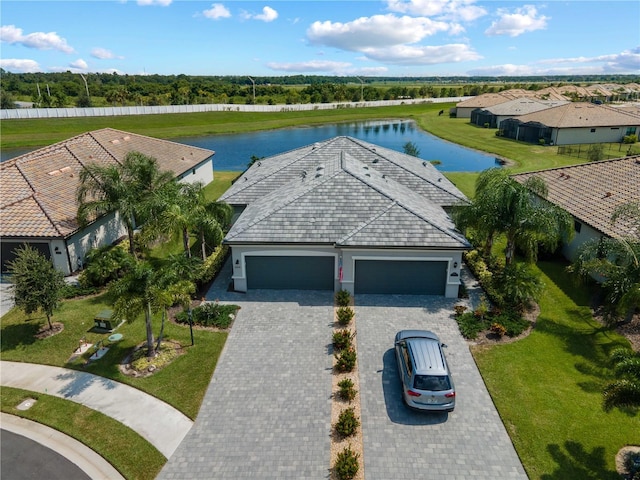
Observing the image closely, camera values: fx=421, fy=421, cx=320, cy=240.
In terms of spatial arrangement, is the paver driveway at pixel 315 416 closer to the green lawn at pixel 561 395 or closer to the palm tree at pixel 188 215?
the green lawn at pixel 561 395

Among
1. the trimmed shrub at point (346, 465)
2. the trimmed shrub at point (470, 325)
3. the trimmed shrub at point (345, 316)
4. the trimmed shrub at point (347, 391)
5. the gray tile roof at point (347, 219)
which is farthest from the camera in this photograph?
the gray tile roof at point (347, 219)

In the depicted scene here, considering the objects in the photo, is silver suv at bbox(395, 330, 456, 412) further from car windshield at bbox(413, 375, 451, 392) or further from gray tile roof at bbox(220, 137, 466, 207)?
gray tile roof at bbox(220, 137, 466, 207)

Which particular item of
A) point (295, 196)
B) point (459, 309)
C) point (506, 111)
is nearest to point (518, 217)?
point (459, 309)

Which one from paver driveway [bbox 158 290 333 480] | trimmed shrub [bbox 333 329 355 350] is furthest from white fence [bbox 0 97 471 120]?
trimmed shrub [bbox 333 329 355 350]

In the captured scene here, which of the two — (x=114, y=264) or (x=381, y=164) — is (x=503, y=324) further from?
(x=114, y=264)

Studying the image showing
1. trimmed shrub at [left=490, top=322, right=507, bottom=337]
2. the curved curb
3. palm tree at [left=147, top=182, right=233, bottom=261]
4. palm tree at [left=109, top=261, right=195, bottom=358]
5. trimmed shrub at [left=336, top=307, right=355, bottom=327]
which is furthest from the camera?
palm tree at [left=147, top=182, right=233, bottom=261]

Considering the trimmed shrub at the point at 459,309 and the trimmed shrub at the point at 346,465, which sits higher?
the trimmed shrub at the point at 459,309

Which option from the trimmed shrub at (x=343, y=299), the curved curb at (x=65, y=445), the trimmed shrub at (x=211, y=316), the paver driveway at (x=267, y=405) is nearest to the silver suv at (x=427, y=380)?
the paver driveway at (x=267, y=405)
